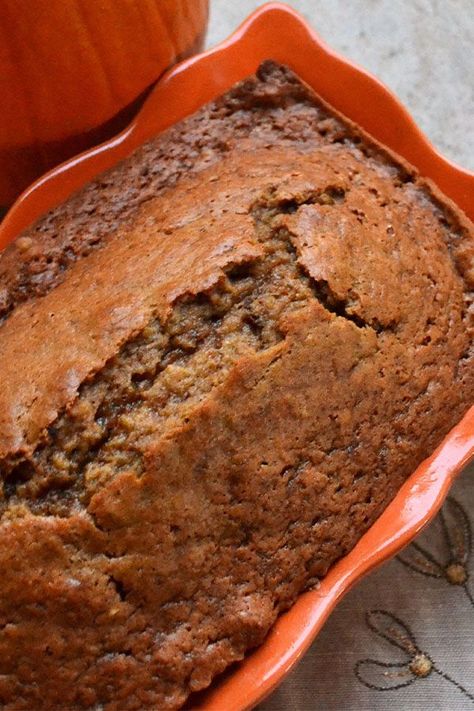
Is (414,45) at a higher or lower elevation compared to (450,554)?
higher

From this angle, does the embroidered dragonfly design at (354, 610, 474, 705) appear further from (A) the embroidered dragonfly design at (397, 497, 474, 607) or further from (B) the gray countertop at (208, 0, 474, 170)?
(B) the gray countertop at (208, 0, 474, 170)

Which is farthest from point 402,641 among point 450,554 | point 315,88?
point 315,88

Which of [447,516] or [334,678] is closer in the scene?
[334,678]

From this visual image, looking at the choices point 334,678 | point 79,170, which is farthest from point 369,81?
point 334,678

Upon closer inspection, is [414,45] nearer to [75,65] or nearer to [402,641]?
[75,65]

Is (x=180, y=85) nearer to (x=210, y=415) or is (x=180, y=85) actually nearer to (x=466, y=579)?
(x=210, y=415)

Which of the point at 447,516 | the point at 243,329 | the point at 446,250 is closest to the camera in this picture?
the point at 243,329

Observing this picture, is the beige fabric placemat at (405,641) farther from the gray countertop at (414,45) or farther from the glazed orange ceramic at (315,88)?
the gray countertop at (414,45)
